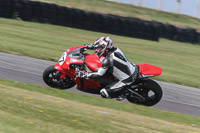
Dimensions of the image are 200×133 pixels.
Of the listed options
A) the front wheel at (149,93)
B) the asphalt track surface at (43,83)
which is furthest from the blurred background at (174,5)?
the front wheel at (149,93)

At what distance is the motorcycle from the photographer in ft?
28.3

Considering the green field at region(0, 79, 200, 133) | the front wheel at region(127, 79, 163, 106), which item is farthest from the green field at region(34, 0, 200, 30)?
the green field at region(0, 79, 200, 133)

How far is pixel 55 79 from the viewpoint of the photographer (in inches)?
351

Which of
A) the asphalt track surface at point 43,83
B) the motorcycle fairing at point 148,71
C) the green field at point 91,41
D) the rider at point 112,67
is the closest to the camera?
the rider at point 112,67

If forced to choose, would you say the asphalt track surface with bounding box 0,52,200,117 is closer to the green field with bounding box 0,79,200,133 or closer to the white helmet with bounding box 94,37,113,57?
the white helmet with bounding box 94,37,113,57

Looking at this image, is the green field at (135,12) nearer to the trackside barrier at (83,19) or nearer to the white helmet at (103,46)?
the trackside barrier at (83,19)

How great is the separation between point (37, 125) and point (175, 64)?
1263cm

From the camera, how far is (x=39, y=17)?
77.8 ft

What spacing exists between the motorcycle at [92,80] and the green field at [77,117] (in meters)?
0.80

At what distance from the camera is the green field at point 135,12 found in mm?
31406

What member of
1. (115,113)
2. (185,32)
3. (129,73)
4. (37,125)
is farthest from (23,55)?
(185,32)

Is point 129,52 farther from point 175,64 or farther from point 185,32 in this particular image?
point 185,32

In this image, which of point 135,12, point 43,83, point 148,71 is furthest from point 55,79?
point 135,12

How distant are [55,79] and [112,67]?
4.87 feet
